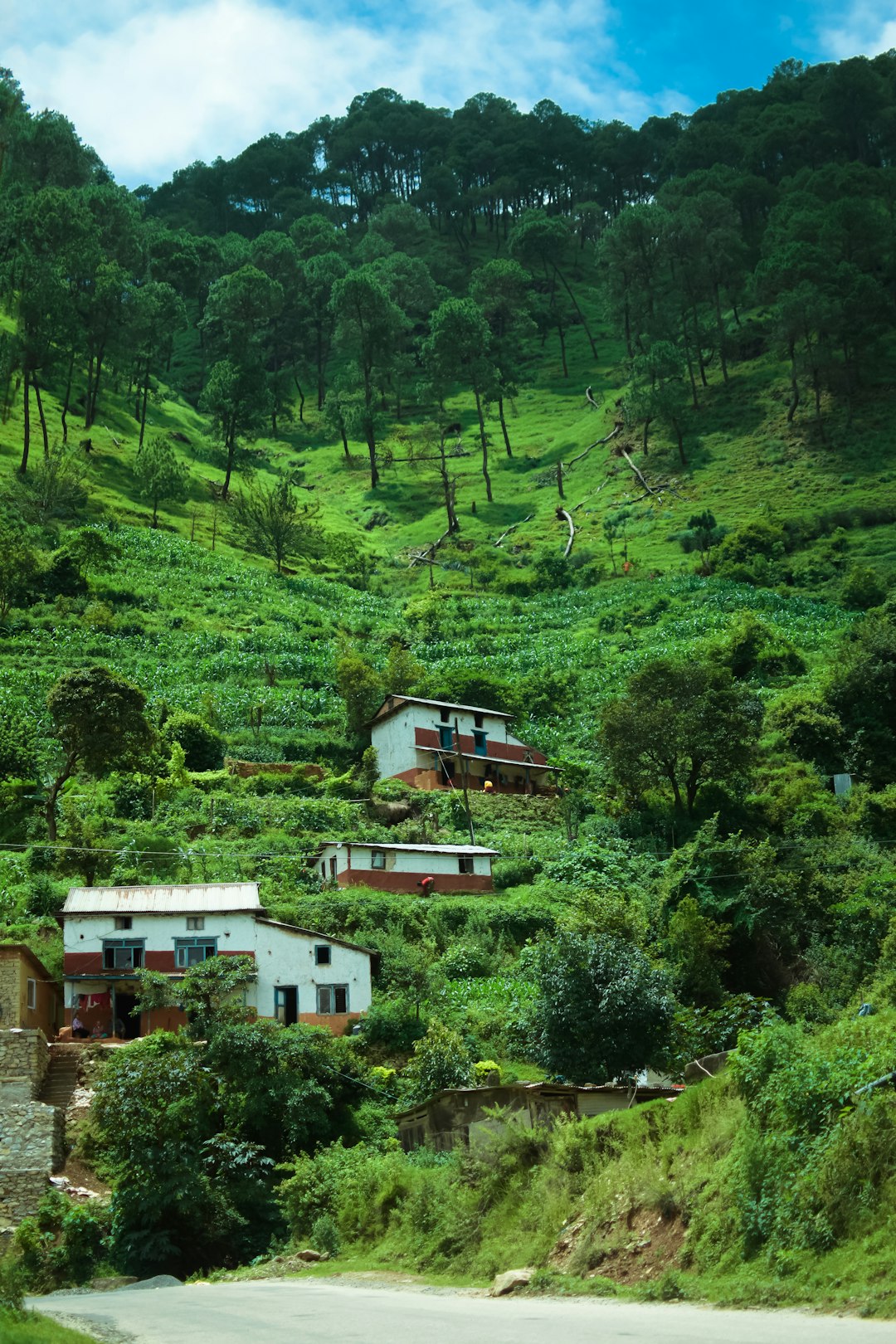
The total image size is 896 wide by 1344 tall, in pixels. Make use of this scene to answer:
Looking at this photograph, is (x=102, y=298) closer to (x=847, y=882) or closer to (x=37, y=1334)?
(x=847, y=882)

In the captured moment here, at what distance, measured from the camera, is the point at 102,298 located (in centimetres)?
8619

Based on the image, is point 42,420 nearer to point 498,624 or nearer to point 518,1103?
point 498,624

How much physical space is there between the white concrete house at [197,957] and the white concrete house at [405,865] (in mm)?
6242

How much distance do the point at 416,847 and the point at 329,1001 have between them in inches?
336

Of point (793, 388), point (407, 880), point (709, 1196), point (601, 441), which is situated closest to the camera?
point (709, 1196)

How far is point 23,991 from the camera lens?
1246 inches

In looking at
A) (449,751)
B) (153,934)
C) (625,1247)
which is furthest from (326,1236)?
(449,751)

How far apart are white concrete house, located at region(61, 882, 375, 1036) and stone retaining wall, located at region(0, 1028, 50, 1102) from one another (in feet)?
15.6

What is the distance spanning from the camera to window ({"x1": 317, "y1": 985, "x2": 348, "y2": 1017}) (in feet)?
113

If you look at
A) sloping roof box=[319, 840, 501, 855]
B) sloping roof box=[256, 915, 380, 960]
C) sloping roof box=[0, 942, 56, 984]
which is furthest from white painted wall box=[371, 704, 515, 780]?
sloping roof box=[0, 942, 56, 984]

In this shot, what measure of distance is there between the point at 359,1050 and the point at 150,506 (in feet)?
183

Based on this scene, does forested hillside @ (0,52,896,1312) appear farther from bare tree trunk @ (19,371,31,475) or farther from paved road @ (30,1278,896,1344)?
paved road @ (30,1278,896,1344)

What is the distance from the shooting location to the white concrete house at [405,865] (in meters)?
41.3

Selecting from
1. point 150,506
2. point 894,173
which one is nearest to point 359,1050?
point 150,506
